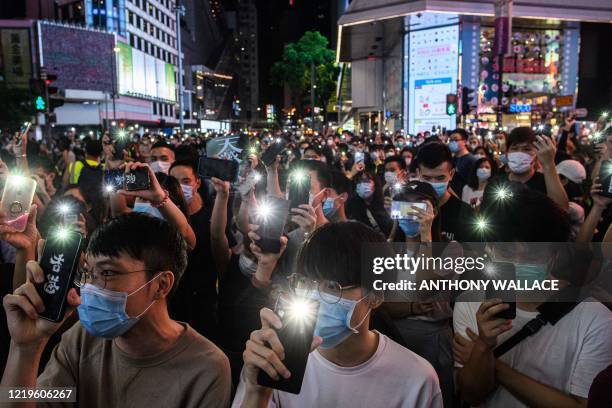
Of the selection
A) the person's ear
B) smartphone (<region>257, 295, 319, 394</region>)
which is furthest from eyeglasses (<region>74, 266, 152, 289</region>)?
smartphone (<region>257, 295, 319, 394</region>)

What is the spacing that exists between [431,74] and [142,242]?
3001cm

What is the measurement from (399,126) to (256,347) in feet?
112

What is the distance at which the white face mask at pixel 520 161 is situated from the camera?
5.09 m

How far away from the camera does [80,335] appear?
7.15 feet

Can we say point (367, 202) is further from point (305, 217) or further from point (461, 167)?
point (461, 167)

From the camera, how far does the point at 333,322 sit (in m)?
1.81

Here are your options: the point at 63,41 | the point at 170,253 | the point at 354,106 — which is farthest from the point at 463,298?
the point at 63,41

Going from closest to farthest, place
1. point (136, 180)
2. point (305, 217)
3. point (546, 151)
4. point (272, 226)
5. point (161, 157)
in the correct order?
1. point (272, 226)
2. point (305, 217)
3. point (136, 180)
4. point (546, 151)
5. point (161, 157)

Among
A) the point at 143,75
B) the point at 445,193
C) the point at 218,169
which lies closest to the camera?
the point at 218,169

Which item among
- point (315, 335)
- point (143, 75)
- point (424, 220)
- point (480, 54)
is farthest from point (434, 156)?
point (143, 75)

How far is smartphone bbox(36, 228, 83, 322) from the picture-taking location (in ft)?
5.77

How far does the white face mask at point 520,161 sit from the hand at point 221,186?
117 inches

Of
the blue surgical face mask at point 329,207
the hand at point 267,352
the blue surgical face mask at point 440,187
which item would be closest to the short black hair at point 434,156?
the blue surgical face mask at point 440,187

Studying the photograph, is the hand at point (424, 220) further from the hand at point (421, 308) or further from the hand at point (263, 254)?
the hand at point (263, 254)
